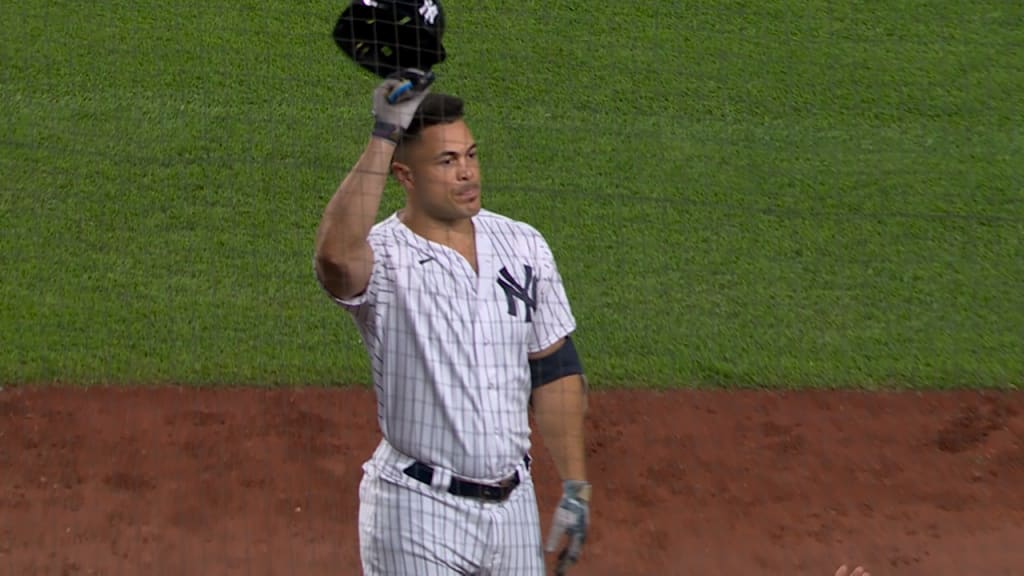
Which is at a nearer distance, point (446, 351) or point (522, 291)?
point (446, 351)

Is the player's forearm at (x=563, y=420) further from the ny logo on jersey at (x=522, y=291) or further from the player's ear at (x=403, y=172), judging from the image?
the player's ear at (x=403, y=172)

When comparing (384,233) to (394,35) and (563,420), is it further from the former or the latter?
(563,420)

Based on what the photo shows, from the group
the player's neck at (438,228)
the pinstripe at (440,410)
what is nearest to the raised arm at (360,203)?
the pinstripe at (440,410)

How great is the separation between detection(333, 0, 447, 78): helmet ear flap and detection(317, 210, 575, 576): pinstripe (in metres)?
0.38

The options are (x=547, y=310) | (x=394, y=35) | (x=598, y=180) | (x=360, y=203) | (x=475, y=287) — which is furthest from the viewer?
(x=598, y=180)

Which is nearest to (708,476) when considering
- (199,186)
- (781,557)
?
(781,557)

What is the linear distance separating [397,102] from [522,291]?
54cm

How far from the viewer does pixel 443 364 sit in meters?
3.03

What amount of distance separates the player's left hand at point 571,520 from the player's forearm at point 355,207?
79cm

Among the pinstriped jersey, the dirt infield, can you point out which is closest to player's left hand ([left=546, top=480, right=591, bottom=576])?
the pinstriped jersey

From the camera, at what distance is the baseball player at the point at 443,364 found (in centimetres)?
299

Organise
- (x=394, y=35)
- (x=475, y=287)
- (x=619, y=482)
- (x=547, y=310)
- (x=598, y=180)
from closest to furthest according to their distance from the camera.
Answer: (x=394, y=35) < (x=475, y=287) < (x=547, y=310) < (x=619, y=482) < (x=598, y=180)

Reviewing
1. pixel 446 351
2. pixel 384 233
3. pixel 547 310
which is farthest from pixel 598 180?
pixel 446 351

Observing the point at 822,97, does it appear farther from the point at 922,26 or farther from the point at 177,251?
the point at 177,251
